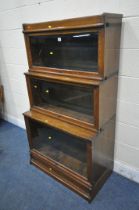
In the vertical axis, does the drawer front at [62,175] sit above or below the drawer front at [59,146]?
below

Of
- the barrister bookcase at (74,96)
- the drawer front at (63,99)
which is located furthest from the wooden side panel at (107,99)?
the drawer front at (63,99)

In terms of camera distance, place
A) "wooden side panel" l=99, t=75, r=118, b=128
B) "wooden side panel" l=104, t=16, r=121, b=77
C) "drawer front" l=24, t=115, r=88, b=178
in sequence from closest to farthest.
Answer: "wooden side panel" l=104, t=16, r=121, b=77 → "wooden side panel" l=99, t=75, r=118, b=128 → "drawer front" l=24, t=115, r=88, b=178

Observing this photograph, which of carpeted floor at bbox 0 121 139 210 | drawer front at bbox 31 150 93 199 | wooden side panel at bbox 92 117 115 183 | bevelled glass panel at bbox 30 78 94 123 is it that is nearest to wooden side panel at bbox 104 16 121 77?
bevelled glass panel at bbox 30 78 94 123

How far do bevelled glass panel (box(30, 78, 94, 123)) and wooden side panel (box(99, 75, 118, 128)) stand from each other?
0.37ft

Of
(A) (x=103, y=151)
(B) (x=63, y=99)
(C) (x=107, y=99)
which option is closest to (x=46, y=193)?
(A) (x=103, y=151)

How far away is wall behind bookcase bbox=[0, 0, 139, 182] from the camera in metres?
1.36

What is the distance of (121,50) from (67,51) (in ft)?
1.46

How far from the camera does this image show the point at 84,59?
4.76 ft

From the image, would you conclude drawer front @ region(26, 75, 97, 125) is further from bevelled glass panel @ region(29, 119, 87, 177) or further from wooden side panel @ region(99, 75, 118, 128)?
bevelled glass panel @ region(29, 119, 87, 177)

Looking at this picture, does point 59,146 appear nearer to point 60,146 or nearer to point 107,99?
point 60,146

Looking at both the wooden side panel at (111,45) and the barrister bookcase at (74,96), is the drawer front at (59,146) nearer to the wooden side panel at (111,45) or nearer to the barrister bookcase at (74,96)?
the barrister bookcase at (74,96)

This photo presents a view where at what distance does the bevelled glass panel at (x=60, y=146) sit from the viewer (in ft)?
5.69

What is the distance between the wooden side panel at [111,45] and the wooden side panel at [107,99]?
0.08m

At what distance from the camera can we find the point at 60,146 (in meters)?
1.94
